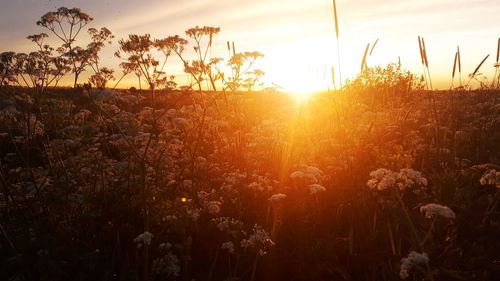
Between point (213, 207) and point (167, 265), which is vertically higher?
point (213, 207)

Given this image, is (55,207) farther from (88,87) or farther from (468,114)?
(468,114)

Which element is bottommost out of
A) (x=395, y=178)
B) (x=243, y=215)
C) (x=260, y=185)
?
(x=243, y=215)

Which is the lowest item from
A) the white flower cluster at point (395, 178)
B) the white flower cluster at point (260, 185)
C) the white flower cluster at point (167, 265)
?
the white flower cluster at point (167, 265)

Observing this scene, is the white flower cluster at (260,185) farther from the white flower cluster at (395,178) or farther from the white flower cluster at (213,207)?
the white flower cluster at (395,178)

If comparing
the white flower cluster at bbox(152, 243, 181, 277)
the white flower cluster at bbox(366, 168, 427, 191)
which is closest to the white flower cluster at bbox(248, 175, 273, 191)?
the white flower cluster at bbox(366, 168, 427, 191)

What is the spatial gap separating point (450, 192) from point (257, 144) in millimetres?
3548

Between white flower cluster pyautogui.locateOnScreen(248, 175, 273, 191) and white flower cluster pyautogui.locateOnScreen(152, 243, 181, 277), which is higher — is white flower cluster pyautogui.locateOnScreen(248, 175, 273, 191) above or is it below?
above

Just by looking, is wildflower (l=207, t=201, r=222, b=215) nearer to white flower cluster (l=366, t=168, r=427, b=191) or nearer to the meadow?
the meadow

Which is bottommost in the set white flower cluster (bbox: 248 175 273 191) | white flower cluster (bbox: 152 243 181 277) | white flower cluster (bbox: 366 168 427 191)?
white flower cluster (bbox: 152 243 181 277)

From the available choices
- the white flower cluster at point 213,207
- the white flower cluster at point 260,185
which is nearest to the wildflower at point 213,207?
the white flower cluster at point 213,207

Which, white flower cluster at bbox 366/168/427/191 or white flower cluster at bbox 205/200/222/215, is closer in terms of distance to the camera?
white flower cluster at bbox 366/168/427/191

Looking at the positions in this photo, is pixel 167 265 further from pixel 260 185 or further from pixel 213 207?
pixel 260 185

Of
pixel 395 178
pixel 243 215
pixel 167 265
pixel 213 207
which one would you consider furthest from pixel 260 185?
pixel 167 265

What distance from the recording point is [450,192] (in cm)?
557
